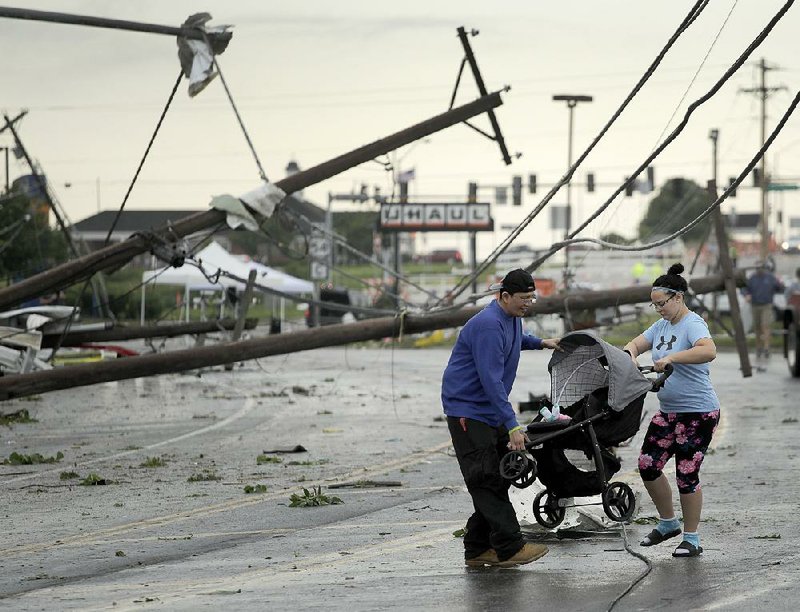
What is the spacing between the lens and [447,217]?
71750 millimetres

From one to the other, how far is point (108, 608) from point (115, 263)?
10.4 m

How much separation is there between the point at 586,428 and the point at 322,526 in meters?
2.61

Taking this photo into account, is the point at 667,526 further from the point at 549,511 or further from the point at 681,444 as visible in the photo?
the point at 549,511

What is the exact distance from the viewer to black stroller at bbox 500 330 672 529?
937 cm

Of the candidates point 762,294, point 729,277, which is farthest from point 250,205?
point 762,294

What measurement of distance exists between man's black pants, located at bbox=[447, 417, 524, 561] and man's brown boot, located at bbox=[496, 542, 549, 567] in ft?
0.10

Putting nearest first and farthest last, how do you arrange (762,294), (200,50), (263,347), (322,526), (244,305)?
(322,526), (263,347), (200,50), (244,305), (762,294)

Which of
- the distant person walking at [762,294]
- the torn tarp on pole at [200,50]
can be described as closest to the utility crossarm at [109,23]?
the torn tarp on pole at [200,50]

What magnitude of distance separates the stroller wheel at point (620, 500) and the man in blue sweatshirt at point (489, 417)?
1.55 ft

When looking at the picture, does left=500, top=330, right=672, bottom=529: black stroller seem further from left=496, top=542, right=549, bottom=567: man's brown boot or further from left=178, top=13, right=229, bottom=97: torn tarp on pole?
left=178, top=13, right=229, bottom=97: torn tarp on pole

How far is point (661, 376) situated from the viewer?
31.6ft

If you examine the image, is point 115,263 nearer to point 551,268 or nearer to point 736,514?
point 736,514

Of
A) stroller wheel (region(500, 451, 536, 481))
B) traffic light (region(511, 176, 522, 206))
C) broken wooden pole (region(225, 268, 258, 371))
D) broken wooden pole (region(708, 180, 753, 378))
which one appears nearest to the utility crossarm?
broken wooden pole (region(225, 268, 258, 371))

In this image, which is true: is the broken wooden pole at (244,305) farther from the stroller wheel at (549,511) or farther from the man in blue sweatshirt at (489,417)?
the man in blue sweatshirt at (489,417)
